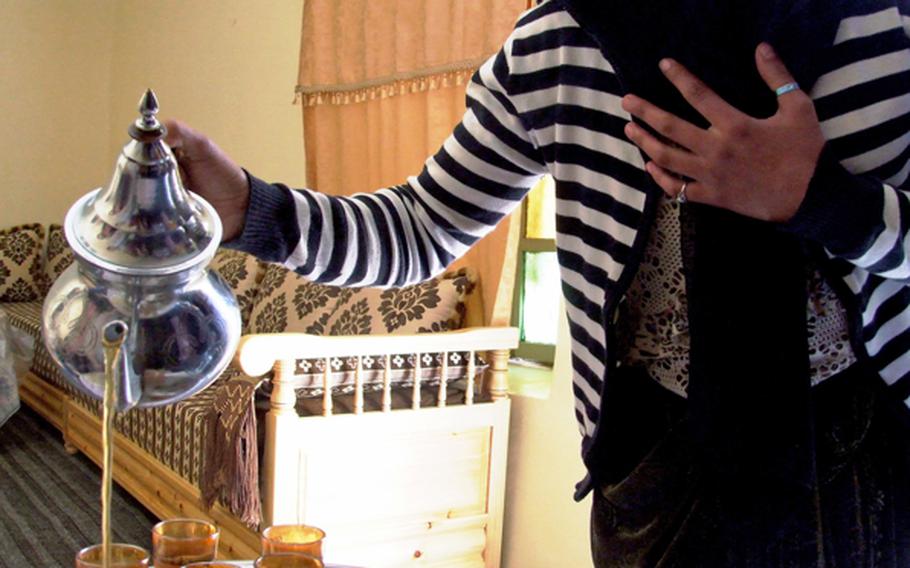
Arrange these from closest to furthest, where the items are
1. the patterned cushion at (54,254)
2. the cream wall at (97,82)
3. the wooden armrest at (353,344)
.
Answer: the wooden armrest at (353,344), the cream wall at (97,82), the patterned cushion at (54,254)

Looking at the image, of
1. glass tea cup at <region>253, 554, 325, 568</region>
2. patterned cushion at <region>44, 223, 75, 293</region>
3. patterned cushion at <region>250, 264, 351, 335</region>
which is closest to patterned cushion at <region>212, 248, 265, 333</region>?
patterned cushion at <region>250, 264, 351, 335</region>

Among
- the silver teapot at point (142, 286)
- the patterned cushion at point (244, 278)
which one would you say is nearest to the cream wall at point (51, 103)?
the patterned cushion at point (244, 278)

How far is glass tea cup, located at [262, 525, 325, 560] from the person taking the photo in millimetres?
798

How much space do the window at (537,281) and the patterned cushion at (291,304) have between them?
1.77 feet

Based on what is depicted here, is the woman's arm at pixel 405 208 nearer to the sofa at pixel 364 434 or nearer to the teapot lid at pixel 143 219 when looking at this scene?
the teapot lid at pixel 143 219

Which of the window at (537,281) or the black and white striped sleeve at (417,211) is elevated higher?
the black and white striped sleeve at (417,211)

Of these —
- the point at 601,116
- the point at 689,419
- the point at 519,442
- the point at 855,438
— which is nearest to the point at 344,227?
the point at 601,116

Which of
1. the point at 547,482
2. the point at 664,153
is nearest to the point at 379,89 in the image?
the point at 547,482

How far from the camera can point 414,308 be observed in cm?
259

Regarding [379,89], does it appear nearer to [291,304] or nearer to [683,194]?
[291,304]

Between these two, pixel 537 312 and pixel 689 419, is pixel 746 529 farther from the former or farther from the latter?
pixel 537 312

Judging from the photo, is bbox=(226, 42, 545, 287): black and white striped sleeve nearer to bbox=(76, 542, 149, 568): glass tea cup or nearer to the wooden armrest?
bbox=(76, 542, 149, 568): glass tea cup

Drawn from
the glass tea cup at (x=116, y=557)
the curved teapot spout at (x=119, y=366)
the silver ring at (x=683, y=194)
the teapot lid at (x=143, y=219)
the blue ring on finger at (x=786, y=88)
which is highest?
the blue ring on finger at (x=786, y=88)

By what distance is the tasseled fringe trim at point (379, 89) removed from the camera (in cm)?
268
